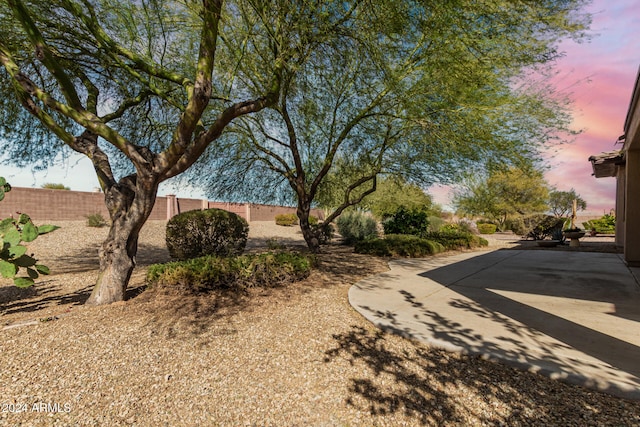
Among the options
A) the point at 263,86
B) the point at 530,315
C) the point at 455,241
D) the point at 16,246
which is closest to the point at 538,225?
the point at 455,241

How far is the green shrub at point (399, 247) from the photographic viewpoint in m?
10.1

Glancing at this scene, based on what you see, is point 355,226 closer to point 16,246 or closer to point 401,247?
point 401,247

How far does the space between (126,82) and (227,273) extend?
538cm

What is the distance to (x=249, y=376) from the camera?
2807 mm

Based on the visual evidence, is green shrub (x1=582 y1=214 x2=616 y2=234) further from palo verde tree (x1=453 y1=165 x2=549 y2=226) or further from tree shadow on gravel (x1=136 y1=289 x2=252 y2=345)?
tree shadow on gravel (x1=136 y1=289 x2=252 y2=345)

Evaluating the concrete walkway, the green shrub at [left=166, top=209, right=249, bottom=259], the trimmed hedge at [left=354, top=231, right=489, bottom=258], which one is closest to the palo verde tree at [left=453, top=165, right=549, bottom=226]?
the trimmed hedge at [left=354, top=231, right=489, bottom=258]

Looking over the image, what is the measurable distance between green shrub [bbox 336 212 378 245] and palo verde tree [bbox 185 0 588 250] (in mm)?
3981

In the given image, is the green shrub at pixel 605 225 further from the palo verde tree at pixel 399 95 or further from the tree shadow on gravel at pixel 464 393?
the tree shadow on gravel at pixel 464 393

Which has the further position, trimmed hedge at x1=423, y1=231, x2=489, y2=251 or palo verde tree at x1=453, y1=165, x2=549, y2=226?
palo verde tree at x1=453, y1=165, x2=549, y2=226

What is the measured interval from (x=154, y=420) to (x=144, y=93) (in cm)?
634

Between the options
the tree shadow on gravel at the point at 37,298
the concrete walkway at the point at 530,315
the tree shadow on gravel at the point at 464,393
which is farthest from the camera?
the tree shadow on gravel at the point at 37,298

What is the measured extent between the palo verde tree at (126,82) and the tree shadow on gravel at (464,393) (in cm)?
380

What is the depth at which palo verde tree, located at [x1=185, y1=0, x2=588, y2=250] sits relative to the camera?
477 centimetres

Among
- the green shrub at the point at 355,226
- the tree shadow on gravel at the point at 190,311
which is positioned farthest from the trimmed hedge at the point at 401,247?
the tree shadow on gravel at the point at 190,311
